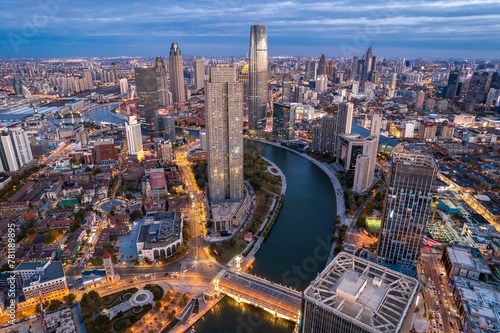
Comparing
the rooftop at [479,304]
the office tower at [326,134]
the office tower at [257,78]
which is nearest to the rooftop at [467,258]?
the rooftop at [479,304]

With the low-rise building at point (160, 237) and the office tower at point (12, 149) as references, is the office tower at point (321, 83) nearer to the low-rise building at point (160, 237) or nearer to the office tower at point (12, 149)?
the office tower at point (12, 149)

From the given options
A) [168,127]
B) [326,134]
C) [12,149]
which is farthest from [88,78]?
[326,134]

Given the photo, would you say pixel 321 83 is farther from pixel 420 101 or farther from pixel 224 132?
pixel 224 132

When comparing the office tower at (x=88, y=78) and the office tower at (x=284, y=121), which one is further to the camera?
the office tower at (x=88, y=78)

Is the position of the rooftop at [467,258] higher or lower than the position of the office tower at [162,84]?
lower

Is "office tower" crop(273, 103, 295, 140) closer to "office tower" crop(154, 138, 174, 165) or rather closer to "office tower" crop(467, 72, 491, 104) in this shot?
"office tower" crop(154, 138, 174, 165)

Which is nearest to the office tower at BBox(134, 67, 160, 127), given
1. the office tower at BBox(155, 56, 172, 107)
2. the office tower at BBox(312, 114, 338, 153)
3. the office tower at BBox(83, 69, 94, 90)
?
the office tower at BBox(155, 56, 172, 107)
